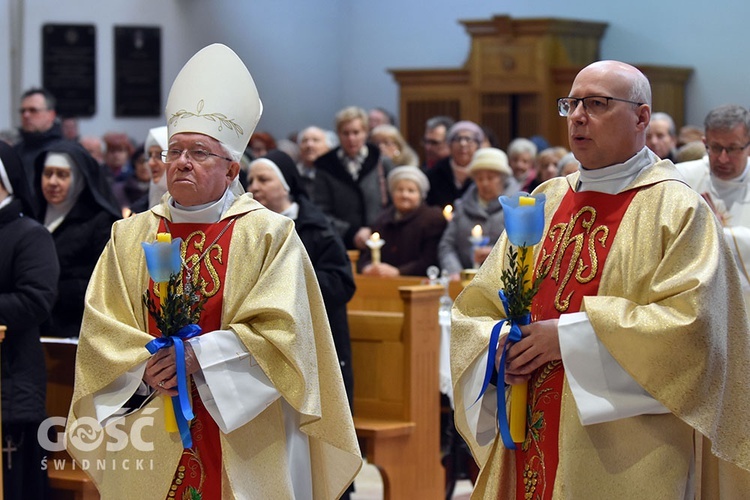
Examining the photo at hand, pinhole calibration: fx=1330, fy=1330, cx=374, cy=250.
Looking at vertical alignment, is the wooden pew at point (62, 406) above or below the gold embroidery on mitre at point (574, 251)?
below

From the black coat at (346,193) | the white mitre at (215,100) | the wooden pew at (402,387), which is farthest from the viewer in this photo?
the black coat at (346,193)

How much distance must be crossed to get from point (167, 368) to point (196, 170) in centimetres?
61

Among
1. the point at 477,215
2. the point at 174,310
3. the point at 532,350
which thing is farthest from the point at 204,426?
the point at 477,215

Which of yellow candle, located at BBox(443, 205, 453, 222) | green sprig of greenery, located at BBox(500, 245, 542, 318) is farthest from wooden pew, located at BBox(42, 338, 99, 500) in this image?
yellow candle, located at BBox(443, 205, 453, 222)

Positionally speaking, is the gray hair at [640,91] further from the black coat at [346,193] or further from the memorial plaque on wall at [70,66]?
the memorial plaque on wall at [70,66]

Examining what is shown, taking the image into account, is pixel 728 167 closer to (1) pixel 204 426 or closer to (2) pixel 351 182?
(1) pixel 204 426

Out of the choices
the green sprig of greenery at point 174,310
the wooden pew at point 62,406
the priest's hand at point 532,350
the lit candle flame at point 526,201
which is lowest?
the wooden pew at point 62,406

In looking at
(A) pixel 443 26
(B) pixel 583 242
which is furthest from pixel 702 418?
(A) pixel 443 26

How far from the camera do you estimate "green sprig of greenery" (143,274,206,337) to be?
151 inches

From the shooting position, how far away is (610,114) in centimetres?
359

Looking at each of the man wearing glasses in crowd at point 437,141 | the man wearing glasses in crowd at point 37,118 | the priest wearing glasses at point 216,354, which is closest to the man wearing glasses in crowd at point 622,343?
the priest wearing glasses at point 216,354

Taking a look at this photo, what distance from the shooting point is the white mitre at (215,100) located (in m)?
4.15

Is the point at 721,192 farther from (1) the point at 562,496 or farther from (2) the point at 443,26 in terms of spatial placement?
(2) the point at 443,26

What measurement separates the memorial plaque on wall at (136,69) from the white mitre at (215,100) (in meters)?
13.0
